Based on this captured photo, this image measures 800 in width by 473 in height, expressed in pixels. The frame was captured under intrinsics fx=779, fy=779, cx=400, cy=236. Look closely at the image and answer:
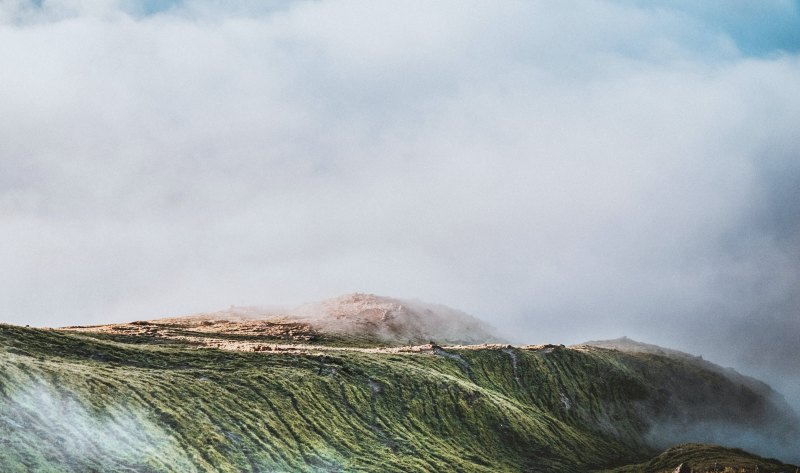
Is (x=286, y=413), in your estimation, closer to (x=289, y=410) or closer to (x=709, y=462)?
(x=289, y=410)

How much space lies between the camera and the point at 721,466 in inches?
5138

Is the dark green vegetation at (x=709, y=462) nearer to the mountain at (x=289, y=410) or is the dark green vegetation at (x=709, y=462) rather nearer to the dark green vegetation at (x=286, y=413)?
the mountain at (x=289, y=410)

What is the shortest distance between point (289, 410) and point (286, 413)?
1.53 meters

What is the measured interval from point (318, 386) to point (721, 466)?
2740 inches

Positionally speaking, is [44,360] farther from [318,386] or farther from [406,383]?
[406,383]

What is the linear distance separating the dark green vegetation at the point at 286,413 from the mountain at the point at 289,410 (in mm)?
265

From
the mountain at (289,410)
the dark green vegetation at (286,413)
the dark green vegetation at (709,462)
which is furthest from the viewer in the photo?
the dark green vegetation at (709,462)

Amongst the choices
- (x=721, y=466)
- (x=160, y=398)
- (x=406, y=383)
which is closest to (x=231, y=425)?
(x=160, y=398)

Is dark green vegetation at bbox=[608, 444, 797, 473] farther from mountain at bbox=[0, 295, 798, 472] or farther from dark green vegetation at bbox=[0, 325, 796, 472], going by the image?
dark green vegetation at bbox=[0, 325, 796, 472]

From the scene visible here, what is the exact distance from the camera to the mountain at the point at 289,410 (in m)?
93.6

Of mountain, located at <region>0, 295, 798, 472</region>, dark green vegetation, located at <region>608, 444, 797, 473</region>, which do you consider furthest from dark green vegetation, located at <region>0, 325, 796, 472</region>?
dark green vegetation, located at <region>608, 444, 797, 473</region>

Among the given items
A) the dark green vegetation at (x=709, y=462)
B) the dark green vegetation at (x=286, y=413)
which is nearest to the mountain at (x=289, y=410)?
the dark green vegetation at (x=286, y=413)

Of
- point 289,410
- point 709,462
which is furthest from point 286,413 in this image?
point 709,462

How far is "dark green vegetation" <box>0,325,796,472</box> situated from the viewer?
92.7 metres
